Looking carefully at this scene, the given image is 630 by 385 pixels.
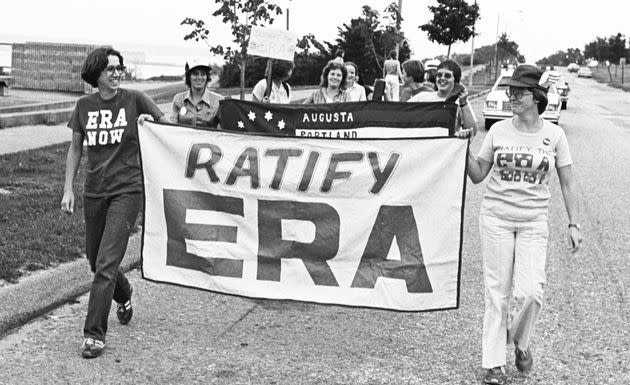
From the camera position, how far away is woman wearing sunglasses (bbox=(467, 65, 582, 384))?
5.29 m

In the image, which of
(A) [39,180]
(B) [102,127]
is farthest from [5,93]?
(B) [102,127]

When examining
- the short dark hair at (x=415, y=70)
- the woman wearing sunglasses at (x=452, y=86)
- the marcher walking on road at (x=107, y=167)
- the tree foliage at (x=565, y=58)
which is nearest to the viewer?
the marcher walking on road at (x=107, y=167)

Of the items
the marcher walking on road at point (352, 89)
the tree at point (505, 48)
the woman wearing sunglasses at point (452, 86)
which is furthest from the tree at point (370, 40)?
the tree at point (505, 48)

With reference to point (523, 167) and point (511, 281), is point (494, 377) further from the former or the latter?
point (523, 167)

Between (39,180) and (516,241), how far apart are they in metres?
7.35

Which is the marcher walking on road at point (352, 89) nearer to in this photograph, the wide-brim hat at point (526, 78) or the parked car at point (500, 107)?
the wide-brim hat at point (526, 78)

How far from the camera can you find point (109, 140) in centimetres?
584

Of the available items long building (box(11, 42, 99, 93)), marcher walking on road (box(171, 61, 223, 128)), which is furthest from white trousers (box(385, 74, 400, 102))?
long building (box(11, 42, 99, 93))

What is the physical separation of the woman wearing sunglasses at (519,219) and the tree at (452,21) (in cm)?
4290

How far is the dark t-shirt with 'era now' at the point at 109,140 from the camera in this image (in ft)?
19.1

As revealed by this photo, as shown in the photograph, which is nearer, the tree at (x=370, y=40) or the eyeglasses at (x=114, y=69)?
the eyeglasses at (x=114, y=69)

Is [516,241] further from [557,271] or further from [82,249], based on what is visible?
[82,249]

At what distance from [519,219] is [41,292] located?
11.1 ft

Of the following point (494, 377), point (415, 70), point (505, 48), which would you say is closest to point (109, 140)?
point (494, 377)
